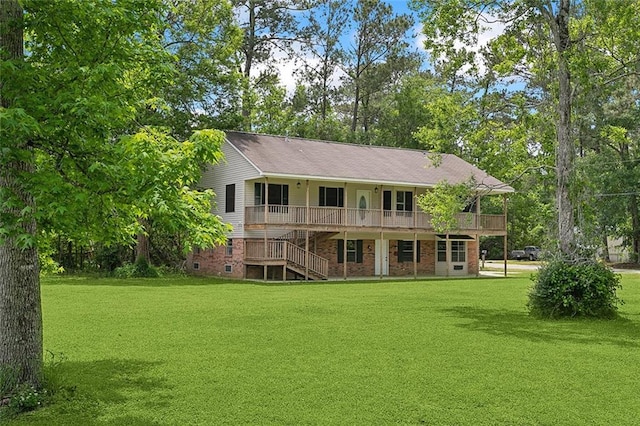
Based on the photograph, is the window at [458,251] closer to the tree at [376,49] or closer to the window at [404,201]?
the window at [404,201]

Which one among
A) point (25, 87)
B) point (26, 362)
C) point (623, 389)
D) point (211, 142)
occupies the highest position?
point (25, 87)

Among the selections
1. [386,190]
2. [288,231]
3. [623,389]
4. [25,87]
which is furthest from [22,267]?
[386,190]

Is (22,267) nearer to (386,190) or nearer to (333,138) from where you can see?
(386,190)

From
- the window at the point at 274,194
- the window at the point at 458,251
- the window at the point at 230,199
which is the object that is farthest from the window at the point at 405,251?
the window at the point at 230,199

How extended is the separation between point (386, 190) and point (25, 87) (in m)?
25.9

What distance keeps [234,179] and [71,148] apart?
23.1 meters

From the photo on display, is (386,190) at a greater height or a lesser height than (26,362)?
greater

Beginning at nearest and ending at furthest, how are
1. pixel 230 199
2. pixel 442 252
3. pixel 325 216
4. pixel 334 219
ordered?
pixel 325 216 < pixel 334 219 < pixel 230 199 < pixel 442 252

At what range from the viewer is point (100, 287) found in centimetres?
2195

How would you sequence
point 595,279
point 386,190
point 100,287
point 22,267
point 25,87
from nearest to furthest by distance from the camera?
point 25,87 < point 22,267 < point 595,279 < point 100,287 < point 386,190

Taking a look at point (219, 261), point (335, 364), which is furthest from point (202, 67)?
point (335, 364)

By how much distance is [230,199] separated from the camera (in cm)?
2975

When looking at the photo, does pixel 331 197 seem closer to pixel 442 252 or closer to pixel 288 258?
pixel 288 258

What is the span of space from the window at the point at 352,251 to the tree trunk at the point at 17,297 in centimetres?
2383
